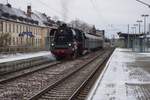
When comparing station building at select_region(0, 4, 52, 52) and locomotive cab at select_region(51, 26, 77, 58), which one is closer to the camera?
locomotive cab at select_region(51, 26, 77, 58)

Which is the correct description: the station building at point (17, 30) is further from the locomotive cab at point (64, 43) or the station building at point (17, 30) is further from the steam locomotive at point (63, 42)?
the locomotive cab at point (64, 43)

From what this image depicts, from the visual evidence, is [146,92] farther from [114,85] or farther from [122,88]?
[114,85]

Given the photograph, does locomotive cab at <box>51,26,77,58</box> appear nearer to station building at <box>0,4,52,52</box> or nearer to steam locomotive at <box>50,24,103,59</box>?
steam locomotive at <box>50,24,103,59</box>

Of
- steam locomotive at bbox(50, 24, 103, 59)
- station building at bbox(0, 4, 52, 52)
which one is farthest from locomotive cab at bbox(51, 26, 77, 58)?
station building at bbox(0, 4, 52, 52)

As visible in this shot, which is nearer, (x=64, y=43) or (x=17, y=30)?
(x=64, y=43)

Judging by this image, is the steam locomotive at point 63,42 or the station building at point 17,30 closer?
the steam locomotive at point 63,42

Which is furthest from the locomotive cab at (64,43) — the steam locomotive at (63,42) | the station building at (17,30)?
the station building at (17,30)

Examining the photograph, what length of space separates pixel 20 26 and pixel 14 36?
18.2 ft

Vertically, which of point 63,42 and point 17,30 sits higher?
point 17,30

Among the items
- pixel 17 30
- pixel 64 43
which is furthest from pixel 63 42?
pixel 17 30

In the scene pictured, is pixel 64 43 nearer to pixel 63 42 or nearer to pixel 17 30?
pixel 63 42

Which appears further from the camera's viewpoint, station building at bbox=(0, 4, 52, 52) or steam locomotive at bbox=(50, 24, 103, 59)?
station building at bbox=(0, 4, 52, 52)

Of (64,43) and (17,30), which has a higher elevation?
(17,30)

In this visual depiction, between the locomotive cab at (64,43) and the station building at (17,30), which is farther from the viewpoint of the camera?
the station building at (17,30)
